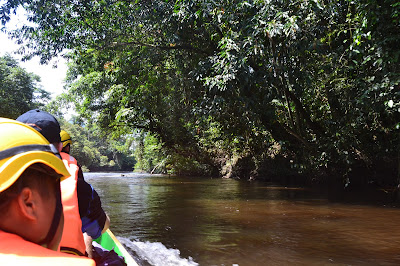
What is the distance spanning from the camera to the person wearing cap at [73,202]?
1503 millimetres

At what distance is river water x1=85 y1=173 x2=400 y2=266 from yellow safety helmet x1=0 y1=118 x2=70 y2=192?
12.0ft

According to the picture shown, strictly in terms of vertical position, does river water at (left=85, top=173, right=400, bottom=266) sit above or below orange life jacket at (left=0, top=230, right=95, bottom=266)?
below

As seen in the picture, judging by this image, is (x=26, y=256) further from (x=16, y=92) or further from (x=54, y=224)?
(x=16, y=92)

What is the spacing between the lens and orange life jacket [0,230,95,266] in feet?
1.79

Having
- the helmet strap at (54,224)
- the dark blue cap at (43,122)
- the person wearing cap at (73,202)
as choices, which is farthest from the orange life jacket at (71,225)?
the helmet strap at (54,224)

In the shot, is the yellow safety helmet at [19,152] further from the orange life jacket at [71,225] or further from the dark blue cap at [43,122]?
the dark blue cap at [43,122]

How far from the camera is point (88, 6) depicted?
9656 mm

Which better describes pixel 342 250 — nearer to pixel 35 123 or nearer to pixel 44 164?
pixel 35 123

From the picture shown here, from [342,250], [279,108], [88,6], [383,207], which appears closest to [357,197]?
[383,207]

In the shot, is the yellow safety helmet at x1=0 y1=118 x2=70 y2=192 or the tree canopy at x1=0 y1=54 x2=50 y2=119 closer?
the yellow safety helmet at x1=0 y1=118 x2=70 y2=192

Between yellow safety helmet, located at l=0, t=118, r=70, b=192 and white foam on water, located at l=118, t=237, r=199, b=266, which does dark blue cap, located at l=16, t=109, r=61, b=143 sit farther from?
white foam on water, located at l=118, t=237, r=199, b=266

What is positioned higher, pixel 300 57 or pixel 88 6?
pixel 88 6

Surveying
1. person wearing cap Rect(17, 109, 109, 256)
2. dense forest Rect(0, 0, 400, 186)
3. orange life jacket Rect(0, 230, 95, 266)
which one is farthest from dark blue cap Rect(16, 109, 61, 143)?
dense forest Rect(0, 0, 400, 186)

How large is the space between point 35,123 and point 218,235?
4.08m
